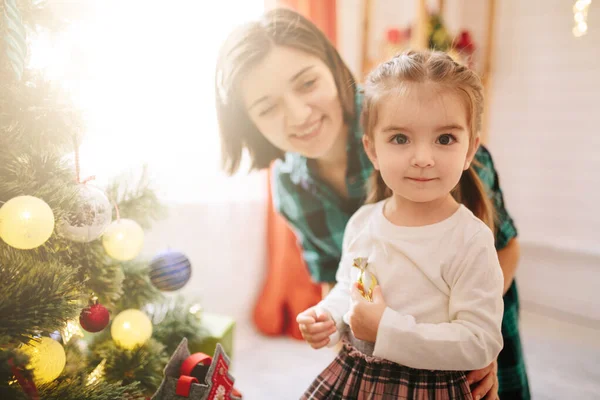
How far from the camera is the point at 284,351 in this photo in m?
1.67

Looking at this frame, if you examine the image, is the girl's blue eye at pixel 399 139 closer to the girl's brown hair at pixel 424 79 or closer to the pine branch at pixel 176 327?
the girl's brown hair at pixel 424 79

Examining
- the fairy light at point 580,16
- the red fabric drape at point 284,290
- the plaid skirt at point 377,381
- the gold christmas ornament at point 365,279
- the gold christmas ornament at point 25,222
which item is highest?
the fairy light at point 580,16

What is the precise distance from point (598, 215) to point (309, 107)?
0.72m

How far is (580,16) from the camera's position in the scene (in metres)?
0.95

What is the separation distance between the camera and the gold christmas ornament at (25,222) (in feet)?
2.31

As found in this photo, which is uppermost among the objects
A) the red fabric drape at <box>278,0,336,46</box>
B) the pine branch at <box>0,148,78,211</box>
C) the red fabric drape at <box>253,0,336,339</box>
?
the red fabric drape at <box>278,0,336,46</box>

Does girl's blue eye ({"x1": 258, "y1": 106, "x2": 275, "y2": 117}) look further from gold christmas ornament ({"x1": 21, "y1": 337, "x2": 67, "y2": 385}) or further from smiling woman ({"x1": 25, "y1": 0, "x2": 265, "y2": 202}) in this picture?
gold christmas ornament ({"x1": 21, "y1": 337, "x2": 67, "y2": 385})

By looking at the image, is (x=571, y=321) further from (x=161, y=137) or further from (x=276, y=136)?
(x=161, y=137)

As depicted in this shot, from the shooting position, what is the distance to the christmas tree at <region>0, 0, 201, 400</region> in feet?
2.27

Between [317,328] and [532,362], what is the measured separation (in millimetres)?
1033

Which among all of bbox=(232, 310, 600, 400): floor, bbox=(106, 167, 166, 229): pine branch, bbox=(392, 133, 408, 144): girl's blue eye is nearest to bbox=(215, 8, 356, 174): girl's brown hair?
bbox=(106, 167, 166, 229): pine branch

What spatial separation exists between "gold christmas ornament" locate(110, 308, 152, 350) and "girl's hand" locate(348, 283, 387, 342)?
585 mm

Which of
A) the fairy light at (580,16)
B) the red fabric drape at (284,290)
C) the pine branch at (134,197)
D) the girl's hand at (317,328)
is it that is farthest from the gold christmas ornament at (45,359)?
the fairy light at (580,16)

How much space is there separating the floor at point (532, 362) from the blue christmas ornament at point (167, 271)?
471mm
